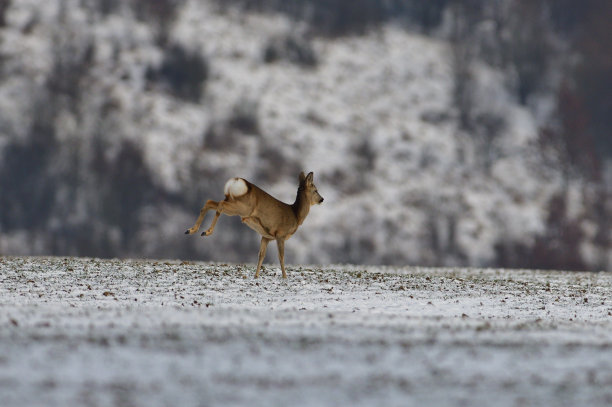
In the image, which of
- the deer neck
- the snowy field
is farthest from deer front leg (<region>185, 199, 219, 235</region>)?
the deer neck

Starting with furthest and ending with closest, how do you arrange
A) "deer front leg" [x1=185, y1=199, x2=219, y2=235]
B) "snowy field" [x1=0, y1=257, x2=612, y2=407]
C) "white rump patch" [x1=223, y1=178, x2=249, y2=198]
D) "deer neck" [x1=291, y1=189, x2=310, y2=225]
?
"deer neck" [x1=291, y1=189, x2=310, y2=225]
"white rump patch" [x1=223, y1=178, x2=249, y2=198]
"deer front leg" [x1=185, y1=199, x2=219, y2=235]
"snowy field" [x1=0, y1=257, x2=612, y2=407]

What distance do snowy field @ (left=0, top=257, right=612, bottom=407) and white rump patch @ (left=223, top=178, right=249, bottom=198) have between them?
2.67 metres

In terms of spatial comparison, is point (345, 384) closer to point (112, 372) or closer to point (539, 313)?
point (112, 372)

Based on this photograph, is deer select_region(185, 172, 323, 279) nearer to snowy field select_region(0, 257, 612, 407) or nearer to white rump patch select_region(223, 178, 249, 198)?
white rump patch select_region(223, 178, 249, 198)

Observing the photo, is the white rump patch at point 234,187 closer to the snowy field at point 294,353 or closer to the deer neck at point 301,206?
the snowy field at point 294,353

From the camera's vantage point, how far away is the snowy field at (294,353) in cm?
930

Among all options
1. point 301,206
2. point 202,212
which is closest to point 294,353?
point 202,212

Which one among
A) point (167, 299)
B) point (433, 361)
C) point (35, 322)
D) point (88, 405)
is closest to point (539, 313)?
point (167, 299)

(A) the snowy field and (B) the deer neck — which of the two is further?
(B) the deer neck

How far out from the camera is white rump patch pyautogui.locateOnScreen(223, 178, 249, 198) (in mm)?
22766

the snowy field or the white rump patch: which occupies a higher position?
the white rump patch

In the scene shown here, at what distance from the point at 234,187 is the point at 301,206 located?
13.8 feet

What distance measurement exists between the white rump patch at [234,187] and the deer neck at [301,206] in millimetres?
3734

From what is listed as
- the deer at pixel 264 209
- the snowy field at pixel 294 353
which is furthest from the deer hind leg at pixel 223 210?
the snowy field at pixel 294 353
